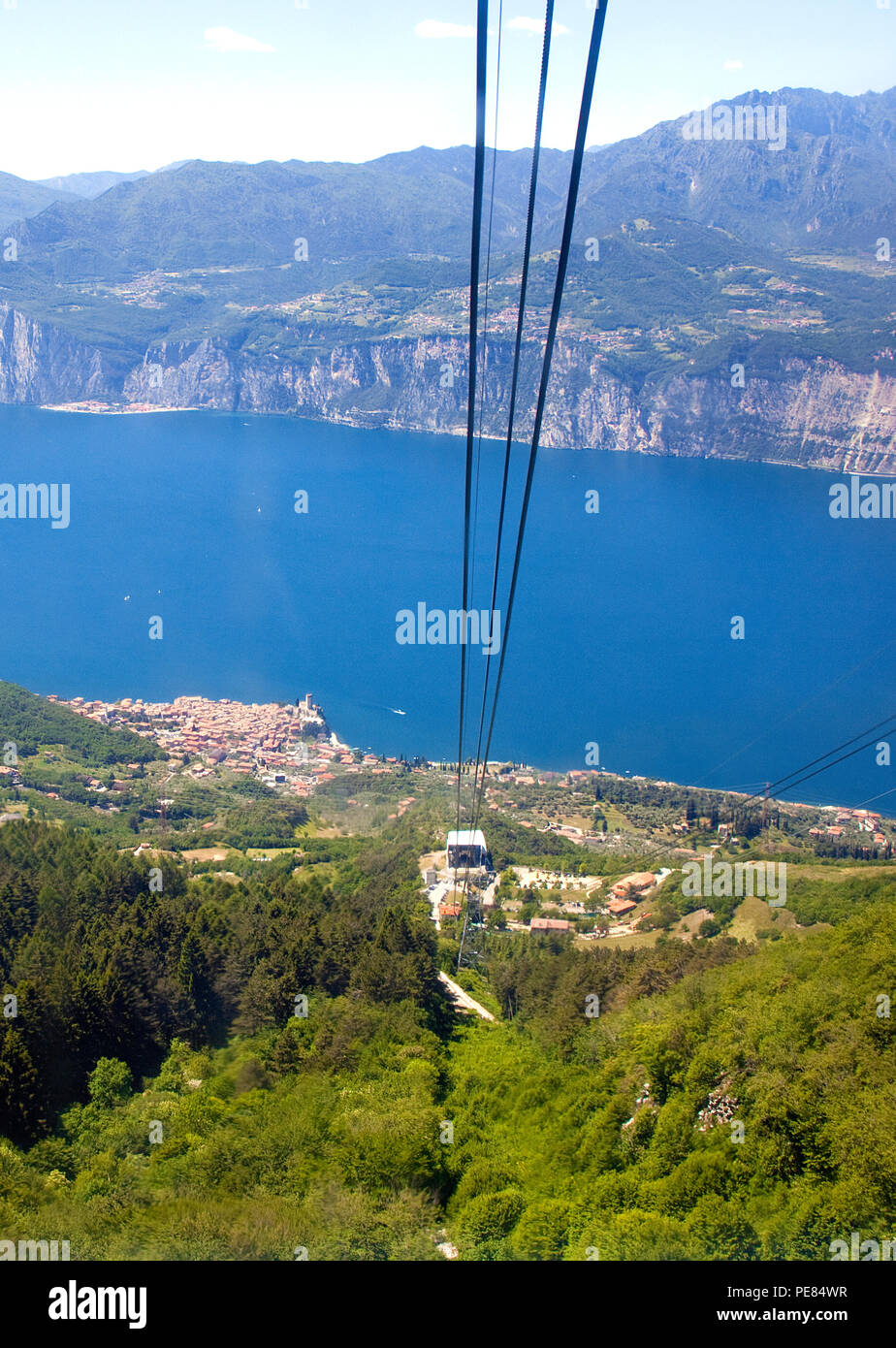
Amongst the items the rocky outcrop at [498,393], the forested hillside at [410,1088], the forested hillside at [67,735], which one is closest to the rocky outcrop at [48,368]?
the rocky outcrop at [498,393]

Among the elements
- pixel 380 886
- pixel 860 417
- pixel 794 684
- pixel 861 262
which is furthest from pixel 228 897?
pixel 861 262

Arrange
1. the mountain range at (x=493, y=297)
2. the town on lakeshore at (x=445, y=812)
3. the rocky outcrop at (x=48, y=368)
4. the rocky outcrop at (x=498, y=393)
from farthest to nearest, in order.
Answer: the rocky outcrop at (x=48, y=368) → the mountain range at (x=493, y=297) → the rocky outcrop at (x=498, y=393) → the town on lakeshore at (x=445, y=812)

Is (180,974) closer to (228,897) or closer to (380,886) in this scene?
(228,897)

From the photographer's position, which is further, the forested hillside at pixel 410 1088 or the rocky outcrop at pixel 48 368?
the rocky outcrop at pixel 48 368

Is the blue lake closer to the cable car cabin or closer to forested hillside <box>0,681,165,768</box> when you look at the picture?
forested hillside <box>0,681,165,768</box>

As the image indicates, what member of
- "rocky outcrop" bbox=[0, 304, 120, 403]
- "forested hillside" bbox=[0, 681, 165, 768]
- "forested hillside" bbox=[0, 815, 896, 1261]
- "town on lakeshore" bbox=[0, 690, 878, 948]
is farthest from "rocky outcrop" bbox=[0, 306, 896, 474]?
"forested hillside" bbox=[0, 815, 896, 1261]

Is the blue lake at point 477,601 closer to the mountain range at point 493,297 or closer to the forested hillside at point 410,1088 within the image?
the mountain range at point 493,297
